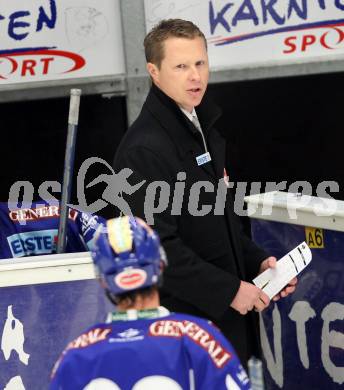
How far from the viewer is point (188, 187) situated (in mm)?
3564

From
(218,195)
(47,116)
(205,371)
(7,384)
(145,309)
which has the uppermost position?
(47,116)

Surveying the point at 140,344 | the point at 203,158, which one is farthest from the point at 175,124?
the point at 140,344

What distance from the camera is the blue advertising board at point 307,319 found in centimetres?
427

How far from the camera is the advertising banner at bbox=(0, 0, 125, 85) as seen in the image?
6.45m

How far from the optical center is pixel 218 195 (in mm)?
3670

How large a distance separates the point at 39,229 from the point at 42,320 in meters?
0.54

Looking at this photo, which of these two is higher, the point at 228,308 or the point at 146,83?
the point at 146,83

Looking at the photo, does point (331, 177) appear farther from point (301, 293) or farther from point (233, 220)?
point (233, 220)

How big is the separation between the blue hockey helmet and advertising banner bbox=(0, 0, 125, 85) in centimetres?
388

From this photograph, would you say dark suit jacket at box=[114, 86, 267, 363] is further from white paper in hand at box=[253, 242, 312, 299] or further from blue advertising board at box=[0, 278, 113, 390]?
blue advertising board at box=[0, 278, 113, 390]

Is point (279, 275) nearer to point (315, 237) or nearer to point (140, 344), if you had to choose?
point (315, 237)

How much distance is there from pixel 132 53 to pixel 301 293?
99.3 inches

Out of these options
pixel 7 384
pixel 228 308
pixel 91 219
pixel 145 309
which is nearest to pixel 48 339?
pixel 7 384

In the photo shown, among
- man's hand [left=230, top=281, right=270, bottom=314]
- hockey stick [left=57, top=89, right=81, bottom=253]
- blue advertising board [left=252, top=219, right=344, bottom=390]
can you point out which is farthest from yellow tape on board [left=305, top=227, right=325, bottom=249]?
hockey stick [left=57, top=89, right=81, bottom=253]
